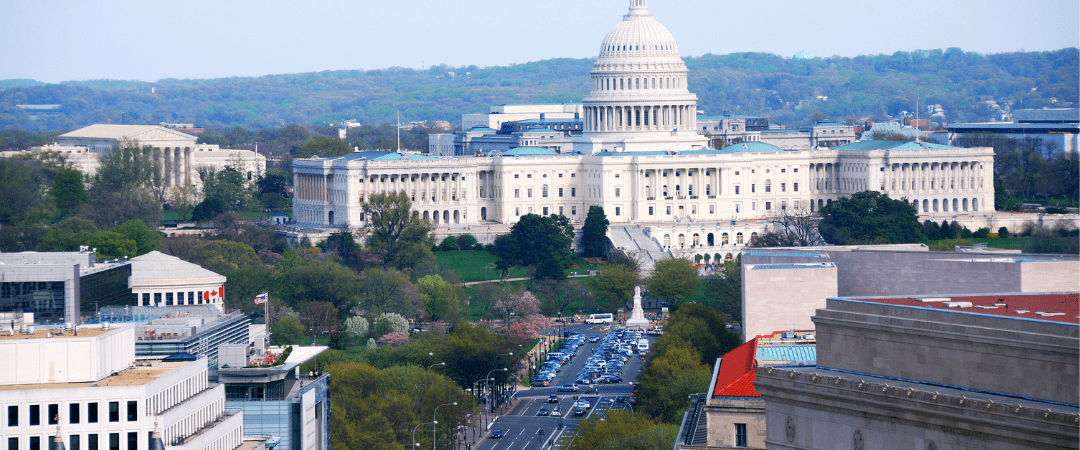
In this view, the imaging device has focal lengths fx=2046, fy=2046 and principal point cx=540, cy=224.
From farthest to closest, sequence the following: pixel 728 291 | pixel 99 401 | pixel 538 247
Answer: pixel 538 247
pixel 728 291
pixel 99 401

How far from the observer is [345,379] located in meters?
92.6

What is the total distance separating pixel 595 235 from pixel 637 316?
3970 cm

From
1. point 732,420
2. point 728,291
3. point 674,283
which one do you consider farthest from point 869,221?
point 732,420

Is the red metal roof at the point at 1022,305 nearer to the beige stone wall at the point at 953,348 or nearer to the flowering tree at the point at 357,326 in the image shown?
the beige stone wall at the point at 953,348

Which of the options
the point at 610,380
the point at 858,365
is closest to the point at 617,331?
the point at 610,380

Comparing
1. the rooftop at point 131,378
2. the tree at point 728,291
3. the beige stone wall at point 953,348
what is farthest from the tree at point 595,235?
the beige stone wall at point 953,348

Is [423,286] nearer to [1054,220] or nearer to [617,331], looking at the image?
[617,331]

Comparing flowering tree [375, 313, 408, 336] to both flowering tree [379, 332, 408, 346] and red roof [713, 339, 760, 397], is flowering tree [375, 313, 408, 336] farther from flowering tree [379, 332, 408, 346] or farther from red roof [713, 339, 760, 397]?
red roof [713, 339, 760, 397]

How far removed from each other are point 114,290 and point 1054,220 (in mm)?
117161

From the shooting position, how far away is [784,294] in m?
86.8

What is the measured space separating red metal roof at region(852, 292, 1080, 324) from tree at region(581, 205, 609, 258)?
140 metres

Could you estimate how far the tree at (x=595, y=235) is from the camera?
609ft

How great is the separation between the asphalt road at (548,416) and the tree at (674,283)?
26.8 metres

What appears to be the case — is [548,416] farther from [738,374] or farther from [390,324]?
[738,374]
